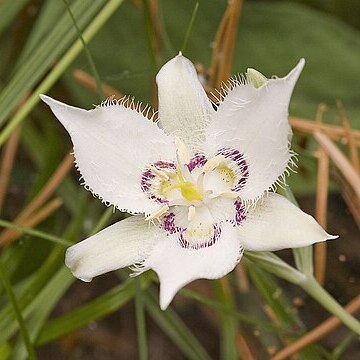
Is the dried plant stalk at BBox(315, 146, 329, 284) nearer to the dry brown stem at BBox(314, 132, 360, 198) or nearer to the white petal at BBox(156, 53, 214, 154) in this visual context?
the dry brown stem at BBox(314, 132, 360, 198)

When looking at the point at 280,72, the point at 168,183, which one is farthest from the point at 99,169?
the point at 280,72

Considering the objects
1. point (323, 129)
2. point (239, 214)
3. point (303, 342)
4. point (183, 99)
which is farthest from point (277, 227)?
point (323, 129)

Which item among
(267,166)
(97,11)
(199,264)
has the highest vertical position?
(97,11)

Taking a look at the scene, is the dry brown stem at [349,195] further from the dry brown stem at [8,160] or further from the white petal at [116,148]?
the dry brown stem at [8,160]

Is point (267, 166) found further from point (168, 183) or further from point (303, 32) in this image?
point (303, 32)

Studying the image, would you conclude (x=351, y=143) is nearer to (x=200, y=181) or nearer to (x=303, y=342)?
(x=303, y=342)

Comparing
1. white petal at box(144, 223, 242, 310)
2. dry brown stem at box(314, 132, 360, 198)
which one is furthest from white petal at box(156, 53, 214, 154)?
dry brown stem at box(314, 132, 360, 198)
